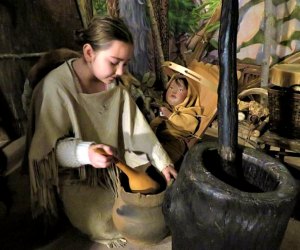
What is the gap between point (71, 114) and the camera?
55.4 inches

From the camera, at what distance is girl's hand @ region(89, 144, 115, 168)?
1.25 metres

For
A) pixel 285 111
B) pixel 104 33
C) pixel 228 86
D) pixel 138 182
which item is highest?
pixel 104 33

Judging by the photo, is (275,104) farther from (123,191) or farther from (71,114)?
(71,114)

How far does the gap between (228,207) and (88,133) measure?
2.75 feet

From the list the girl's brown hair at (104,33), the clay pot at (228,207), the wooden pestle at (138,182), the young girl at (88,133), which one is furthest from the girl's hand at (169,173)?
the girl's brown hair at (104,33)

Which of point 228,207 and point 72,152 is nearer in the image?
point 228,207

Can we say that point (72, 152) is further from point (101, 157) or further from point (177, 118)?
point (177, 118)

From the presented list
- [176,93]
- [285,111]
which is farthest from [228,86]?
[176,93]

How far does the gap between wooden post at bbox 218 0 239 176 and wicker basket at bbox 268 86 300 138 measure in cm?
81

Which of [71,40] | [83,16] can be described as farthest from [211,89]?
[83,16]

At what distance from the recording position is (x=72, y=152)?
1349mm

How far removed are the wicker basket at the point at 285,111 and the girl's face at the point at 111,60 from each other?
82 centimetres

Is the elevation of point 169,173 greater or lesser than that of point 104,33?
lesser

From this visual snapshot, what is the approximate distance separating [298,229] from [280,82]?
732 millimetres
